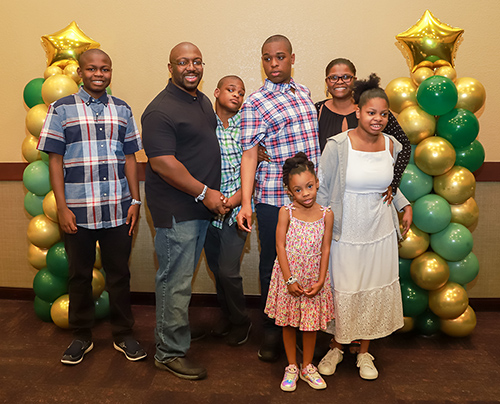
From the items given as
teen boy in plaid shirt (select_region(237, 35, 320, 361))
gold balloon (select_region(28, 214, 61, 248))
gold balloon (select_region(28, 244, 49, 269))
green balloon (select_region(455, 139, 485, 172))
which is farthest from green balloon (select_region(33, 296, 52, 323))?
green balloon (select_region(455, 139, 485, 172))

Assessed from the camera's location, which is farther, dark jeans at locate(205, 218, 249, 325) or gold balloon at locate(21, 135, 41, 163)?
gold balloon at locate(21, 135, 41, 163)

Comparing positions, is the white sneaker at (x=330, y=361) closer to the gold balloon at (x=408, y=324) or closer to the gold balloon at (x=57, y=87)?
the gold balloon at (x=408, y=324)

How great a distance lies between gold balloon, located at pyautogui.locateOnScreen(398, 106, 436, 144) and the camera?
280cm

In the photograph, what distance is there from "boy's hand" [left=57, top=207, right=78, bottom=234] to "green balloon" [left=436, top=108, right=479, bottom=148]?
7.35ft

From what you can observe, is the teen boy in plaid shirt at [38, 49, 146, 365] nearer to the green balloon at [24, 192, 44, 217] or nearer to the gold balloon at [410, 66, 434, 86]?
the green balloon at [24, 192, 44, 217]

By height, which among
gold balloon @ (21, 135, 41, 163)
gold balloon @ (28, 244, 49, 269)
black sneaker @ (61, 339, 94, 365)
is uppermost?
gold balloon @ (21, 135, 41, 163)

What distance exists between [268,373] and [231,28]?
2346 mm

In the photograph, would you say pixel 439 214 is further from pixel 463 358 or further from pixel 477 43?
pixel 477 43

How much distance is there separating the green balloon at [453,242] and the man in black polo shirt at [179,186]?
1.42 meters

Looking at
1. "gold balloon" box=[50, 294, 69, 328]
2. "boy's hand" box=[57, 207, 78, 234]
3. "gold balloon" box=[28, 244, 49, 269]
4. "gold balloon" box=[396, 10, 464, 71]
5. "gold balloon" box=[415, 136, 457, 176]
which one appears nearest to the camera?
"boy's hand" box=[57, 207, 78, 234]

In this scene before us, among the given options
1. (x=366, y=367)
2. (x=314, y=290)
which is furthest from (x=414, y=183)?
(x=366, y=367)

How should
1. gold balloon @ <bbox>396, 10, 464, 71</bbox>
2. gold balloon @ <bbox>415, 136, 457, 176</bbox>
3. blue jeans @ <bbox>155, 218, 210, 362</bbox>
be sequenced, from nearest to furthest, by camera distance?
blue jeans @ <bbox>155, 218, 210, 362</bbox> < gold balloon @ <bbox>415, 136, 457, 176</bbox> < gold balloon @ <bbox>396, 10, 464, 71</bbox>

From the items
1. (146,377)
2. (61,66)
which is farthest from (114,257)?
(61,66)

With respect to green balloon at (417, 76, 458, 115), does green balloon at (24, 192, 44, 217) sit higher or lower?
lower
